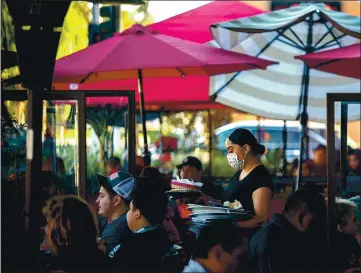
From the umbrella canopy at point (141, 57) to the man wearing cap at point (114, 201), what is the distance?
90.5 inches

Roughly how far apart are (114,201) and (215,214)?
26.2 inches

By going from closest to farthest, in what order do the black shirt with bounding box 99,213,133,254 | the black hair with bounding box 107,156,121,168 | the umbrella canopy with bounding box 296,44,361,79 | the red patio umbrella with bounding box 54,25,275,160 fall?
the black shirt with bounding box 99,213,133,254 < the black hair with bounding box 107,156,121,168 < the red patio umbrella with bounding box 54,25,275,160 < the umbrella canopy with bounding box 296,44,361,79

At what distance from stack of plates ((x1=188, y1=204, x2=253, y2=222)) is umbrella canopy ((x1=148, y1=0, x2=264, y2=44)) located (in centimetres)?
475

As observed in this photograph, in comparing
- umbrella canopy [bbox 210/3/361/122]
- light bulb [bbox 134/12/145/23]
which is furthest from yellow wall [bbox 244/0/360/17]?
umbrella canopy [bbox 210/3/361/122]

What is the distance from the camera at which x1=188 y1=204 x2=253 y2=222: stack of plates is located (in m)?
5.44

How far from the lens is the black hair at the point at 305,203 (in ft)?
16.9

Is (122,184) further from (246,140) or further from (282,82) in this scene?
(282,82)

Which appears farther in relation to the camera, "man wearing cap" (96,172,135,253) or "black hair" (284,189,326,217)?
"man wearing cap" (96,172,135,253)

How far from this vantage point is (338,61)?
8484 millimetres

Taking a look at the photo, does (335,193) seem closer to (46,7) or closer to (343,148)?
(343,148)

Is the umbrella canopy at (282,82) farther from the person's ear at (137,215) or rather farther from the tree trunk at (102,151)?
the person's ear at (137,215)

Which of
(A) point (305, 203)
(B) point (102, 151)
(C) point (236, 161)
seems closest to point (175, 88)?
(B) point (102, 151)

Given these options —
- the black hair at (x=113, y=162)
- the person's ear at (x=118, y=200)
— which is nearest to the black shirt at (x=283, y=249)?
the person's ear at (x=118, y=200)

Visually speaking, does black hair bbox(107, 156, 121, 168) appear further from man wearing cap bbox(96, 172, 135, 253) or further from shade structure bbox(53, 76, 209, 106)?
shade structure bbox(53, 76, 209, 106)
